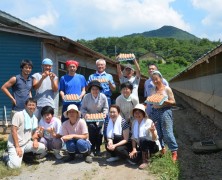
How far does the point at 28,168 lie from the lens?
590cm

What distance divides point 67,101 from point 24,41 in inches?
183

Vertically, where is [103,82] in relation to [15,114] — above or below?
above

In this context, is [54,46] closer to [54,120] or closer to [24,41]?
[24,41]

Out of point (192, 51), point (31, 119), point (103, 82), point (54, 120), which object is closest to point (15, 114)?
point (31, 119)

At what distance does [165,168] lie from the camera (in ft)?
17.8

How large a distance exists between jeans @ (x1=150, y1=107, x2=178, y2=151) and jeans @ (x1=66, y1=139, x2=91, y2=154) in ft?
4.13

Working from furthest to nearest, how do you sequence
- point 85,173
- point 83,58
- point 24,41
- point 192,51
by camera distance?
point 192,51, point 83,58, point 24,41, point 85,173

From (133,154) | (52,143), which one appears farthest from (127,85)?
(52,143)

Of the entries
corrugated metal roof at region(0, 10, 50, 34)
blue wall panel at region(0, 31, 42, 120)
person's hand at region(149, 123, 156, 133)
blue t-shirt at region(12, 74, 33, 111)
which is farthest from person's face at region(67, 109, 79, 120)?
corrugated metal roof at region(0, 10, 50, 34)

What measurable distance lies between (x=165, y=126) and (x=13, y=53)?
20.1ft

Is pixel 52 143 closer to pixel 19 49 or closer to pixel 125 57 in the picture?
pixel 125 57

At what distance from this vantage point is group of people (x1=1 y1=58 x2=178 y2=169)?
19.2ft

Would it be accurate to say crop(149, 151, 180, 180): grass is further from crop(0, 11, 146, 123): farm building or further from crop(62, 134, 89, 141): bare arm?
crop(0, 11, 146, 123): farm building

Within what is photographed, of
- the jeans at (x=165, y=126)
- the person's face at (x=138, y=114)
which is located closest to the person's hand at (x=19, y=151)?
the person's face at (x=138, y=114)
